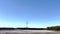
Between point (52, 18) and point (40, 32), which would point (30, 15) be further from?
point (40, 32)

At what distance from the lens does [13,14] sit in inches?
173

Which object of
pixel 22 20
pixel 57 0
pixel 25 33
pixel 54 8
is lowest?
pixel 25 33

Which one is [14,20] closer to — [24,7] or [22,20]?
[22,20]

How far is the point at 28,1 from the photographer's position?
4312mm

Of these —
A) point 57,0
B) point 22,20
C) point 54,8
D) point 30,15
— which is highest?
point 57,0

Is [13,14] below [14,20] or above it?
above

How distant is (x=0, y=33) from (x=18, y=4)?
7.00ft

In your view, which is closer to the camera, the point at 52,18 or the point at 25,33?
the point at 25,33

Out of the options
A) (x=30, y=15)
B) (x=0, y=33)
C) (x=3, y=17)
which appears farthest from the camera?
(x=30, y=15)

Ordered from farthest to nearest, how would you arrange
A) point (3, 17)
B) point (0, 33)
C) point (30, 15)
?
1. point (30, 15)
2. point (3, 17)
3. point (0, 33)

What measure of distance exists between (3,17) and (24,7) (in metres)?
1.39

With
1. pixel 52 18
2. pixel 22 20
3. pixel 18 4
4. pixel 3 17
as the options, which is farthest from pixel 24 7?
pixel 52 18

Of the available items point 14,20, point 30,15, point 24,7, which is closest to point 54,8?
point 30,15

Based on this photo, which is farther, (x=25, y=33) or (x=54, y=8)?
(x=54, y=8)
